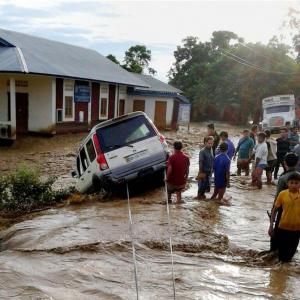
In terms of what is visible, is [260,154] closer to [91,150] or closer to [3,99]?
[91,150]

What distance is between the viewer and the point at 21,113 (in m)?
21.4

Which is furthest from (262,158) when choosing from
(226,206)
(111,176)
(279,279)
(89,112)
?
(89,112)

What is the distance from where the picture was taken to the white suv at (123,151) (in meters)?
8.98

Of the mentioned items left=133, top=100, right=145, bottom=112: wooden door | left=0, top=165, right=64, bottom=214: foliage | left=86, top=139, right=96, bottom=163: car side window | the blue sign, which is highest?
the blue sign

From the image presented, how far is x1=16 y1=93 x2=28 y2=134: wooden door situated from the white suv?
42.9 ft

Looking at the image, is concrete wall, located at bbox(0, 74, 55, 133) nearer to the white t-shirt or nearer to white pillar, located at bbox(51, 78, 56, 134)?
white pillar, located at bbox(51, 78, 56, 134)

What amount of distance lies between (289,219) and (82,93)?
19475mm

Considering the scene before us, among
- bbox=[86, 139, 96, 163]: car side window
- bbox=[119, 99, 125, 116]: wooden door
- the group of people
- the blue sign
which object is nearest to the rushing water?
the group of people

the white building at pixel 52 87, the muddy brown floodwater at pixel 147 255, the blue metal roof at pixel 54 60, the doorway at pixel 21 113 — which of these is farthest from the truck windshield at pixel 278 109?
the muddy brown floodwater at pixel 147 255

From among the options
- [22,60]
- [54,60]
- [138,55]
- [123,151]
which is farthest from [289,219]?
[138,55]

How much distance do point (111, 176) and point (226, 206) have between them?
2593mm

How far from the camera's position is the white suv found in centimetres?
898

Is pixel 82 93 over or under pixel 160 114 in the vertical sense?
over

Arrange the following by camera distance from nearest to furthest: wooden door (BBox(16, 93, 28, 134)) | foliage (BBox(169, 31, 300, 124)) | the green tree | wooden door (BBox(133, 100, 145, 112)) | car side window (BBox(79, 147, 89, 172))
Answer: car side window (BBox(79, 147, 89, 172))
wooden door (BBox(16, 93, 28, 134))
wooden door (BBox(133, 100, 145, 112))
foliage (BBox(169, 31, 300, 124))
the green tree
